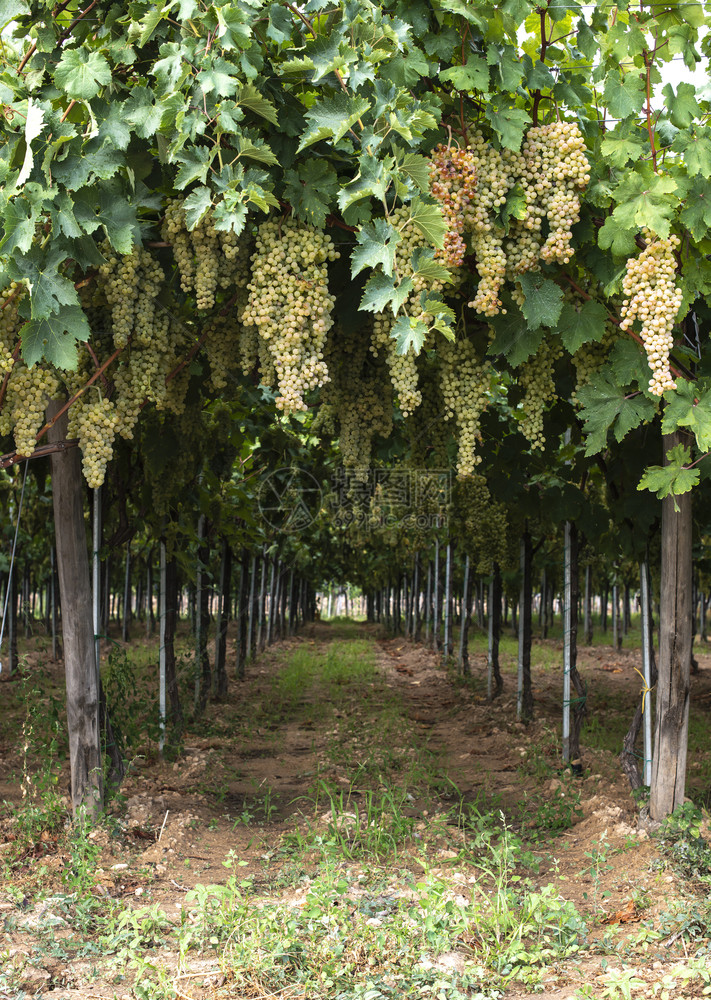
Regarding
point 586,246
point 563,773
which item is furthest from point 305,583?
point 586,246

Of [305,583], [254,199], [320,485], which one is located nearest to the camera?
[254,199]

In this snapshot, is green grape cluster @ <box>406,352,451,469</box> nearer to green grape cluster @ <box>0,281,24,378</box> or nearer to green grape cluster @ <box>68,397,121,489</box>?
green grape cluster @ <box>68,397,121,489</box>

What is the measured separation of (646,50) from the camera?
11.6 feet

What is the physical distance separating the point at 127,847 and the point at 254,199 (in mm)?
3643

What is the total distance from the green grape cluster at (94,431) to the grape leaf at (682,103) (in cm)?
289

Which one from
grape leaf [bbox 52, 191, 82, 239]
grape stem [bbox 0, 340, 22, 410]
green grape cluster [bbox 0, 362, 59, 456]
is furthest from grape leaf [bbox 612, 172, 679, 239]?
grape stem [bbox 0, 340, 22, 410]

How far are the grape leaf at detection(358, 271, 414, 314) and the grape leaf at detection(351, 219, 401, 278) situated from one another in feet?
0.24

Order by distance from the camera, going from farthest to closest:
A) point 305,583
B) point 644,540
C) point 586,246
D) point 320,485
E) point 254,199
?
1. point 305,583
2. point 320,485
3. point 644,540
4. point 586,246
5. point 254,199

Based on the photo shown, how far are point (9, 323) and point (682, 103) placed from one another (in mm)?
3210

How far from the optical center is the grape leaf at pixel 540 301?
374 centimetres

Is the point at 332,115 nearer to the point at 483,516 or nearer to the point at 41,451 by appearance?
the point at 41,451

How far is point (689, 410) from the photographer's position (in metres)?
3.77

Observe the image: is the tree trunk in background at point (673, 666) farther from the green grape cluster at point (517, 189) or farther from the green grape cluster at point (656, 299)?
the green grape cluster at point (517, 189)

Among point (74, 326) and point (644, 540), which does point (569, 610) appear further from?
point (74, 326)
